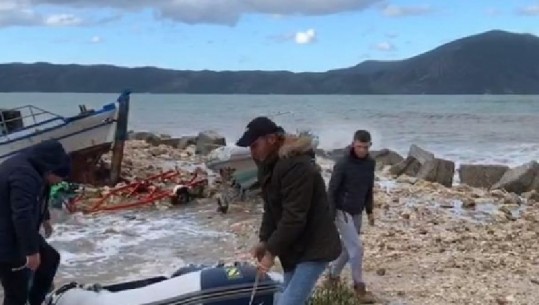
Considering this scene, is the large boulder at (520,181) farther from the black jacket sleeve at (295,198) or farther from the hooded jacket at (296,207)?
the black jacket sleeve at (295,198)

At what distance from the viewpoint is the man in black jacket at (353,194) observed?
321 inches

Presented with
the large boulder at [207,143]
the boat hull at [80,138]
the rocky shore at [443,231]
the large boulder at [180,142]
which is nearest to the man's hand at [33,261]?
the rocky shore at [443,231]

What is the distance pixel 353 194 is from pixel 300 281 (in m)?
2.73

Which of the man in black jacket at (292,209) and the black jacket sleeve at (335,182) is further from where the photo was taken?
the black jacket sleeve at (335,182)

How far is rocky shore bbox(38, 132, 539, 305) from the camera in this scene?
9094mm

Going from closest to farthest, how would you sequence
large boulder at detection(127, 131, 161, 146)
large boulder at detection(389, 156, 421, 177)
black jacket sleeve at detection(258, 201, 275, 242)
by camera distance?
black jacket sleeve at detection(258, 201, 275, 242)
large boulder at detection(389, 156, 421, 177)
large boulder at detection(127, 131, 161, 146)

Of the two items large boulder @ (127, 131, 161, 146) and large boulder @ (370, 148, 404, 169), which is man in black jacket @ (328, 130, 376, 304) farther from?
large boulder @ (127, 131, 161, 146)

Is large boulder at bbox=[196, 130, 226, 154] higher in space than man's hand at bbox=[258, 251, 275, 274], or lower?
lower

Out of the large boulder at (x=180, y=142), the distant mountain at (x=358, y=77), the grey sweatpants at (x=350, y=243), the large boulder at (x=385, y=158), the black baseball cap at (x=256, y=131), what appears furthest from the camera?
the distant mountain at (x=358, y=77)

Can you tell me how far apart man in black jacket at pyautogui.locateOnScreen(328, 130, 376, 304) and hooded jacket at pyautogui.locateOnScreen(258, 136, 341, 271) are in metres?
2.59

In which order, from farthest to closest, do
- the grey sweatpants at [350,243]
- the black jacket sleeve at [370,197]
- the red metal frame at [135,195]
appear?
the red metal frame at [135,195], the black jacket sleeve at [370,197], the grey sweatpants at [350,243]

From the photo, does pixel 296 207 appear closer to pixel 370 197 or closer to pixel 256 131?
pixel 256 131

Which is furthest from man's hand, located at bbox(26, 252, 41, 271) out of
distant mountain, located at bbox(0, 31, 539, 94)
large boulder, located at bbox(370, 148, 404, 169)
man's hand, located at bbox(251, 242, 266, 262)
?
distant mountain, located at bbox(0, 31, 539, 94)

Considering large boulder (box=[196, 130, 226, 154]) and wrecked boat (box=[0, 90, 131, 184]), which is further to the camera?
large boulder (box=[196, 130, 226, 154])
